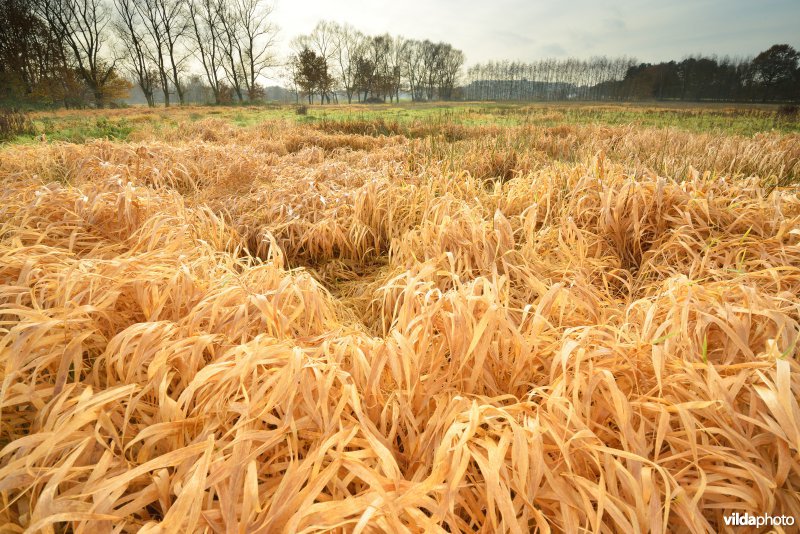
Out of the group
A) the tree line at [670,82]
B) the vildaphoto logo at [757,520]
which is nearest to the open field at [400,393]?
the vildaphoto logo at [757,520]

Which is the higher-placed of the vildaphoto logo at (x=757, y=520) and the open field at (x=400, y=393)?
the open field at (x=400, y=393)

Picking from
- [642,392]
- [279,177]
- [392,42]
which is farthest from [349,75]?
[642,392]

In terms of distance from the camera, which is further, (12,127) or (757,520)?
(12,127)

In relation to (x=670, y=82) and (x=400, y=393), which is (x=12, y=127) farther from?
(x=670, y=82)

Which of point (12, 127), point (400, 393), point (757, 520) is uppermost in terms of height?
point (12, 127)

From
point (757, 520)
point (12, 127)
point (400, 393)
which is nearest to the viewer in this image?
point (757, 520)

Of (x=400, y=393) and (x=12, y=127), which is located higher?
(x=12, y=127)

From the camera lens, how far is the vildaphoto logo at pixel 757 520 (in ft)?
3.06

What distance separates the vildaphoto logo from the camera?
934 millimetres

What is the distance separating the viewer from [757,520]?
955 mm

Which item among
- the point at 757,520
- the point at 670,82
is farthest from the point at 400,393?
the point at 670,82

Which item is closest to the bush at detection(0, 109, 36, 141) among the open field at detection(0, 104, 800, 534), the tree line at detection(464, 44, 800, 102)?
the open field at detection(0, 104, 800, 534)

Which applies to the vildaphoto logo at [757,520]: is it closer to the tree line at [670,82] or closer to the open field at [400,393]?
the open field at [400,393]

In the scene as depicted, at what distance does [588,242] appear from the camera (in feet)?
9.34
